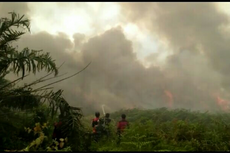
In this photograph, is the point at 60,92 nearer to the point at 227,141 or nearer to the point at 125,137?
the point at 125,137

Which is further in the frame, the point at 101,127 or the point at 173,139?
the point at 101,127

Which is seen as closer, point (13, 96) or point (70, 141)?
point (70, 141)

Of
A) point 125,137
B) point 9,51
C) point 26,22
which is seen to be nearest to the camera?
point 125,137

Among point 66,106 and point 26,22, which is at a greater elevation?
point 26,22

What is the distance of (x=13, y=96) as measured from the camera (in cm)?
973

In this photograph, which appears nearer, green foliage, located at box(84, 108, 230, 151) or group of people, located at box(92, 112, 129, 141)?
green foliage, located at box(84, 108, 230, 151)

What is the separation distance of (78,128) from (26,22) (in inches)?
174

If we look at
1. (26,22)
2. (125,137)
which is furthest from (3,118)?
(125,137)

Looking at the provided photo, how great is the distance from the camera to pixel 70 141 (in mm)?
8836

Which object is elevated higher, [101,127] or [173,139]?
[101,127]

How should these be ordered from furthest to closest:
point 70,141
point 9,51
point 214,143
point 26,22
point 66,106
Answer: point 26,22 → point 9,51 → point 66,106 → point 70,141 → point 214,143

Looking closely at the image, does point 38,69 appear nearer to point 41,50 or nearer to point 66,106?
point 41,50

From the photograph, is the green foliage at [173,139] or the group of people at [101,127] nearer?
the green foliage at [173,139]

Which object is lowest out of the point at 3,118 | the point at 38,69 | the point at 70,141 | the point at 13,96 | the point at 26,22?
the point at 70,141
